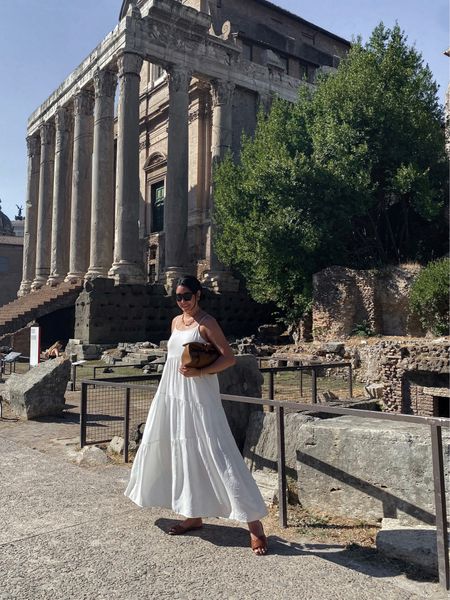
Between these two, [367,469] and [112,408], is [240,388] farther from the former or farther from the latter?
[112,408]

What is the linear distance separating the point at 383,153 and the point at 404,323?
6.72m

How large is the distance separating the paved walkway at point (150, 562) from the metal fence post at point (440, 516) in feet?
0.34

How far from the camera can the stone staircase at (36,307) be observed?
2486 cm

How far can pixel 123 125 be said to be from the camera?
2534 centimetres

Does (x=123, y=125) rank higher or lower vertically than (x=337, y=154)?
higher

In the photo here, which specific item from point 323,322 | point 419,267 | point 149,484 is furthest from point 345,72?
point 149,484

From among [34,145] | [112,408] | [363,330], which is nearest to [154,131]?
[34,145]

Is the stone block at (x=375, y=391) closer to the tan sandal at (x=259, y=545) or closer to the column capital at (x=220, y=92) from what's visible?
the tan sandal at (x=259, y=545)

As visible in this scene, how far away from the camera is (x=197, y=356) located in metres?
3.77

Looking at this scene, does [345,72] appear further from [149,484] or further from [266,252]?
[149,484]

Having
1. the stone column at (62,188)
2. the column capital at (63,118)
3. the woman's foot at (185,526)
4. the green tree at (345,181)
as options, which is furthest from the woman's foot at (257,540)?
the column capital at (63,118)

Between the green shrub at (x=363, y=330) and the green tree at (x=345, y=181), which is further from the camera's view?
the green tree at (x=345, y=181)

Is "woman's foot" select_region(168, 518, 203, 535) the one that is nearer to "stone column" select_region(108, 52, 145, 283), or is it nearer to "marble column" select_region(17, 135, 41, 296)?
"stone column" select_region(108, 52, 145, 283)

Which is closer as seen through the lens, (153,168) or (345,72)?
(345,72)
